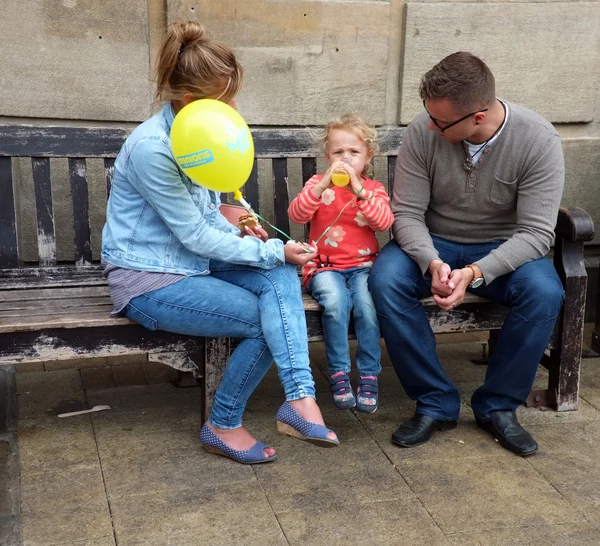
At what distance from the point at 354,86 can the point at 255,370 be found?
190 centimetres

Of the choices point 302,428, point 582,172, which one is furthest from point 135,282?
point 582,172

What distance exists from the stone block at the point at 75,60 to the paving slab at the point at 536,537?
A: 2550mm

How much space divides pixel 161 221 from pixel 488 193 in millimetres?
1359

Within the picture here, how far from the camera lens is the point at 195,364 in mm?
3309

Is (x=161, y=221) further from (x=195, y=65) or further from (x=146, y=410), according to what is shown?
(x=146, y=410)

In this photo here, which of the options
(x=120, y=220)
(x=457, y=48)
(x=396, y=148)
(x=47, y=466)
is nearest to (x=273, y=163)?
(x=396, y=148)

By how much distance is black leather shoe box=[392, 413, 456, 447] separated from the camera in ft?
11.0

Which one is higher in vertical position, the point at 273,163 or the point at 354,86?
the point at 354,86

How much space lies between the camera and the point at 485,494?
9.82 ft

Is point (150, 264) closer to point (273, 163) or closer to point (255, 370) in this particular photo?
point (255, 370)

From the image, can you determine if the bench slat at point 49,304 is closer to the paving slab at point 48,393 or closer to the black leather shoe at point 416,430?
the paving slab at point 48,393

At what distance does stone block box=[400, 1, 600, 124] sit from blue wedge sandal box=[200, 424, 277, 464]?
84.0 inches

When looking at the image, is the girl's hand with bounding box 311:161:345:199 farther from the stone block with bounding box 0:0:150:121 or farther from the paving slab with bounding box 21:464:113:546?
the paving slab with bounding box 21:464:113:546

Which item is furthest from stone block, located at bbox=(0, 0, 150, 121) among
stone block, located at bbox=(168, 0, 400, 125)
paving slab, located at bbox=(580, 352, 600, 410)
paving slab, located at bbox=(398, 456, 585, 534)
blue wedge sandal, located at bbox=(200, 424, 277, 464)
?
paving slab, located at bbox=(580, 352, 600, 410)
